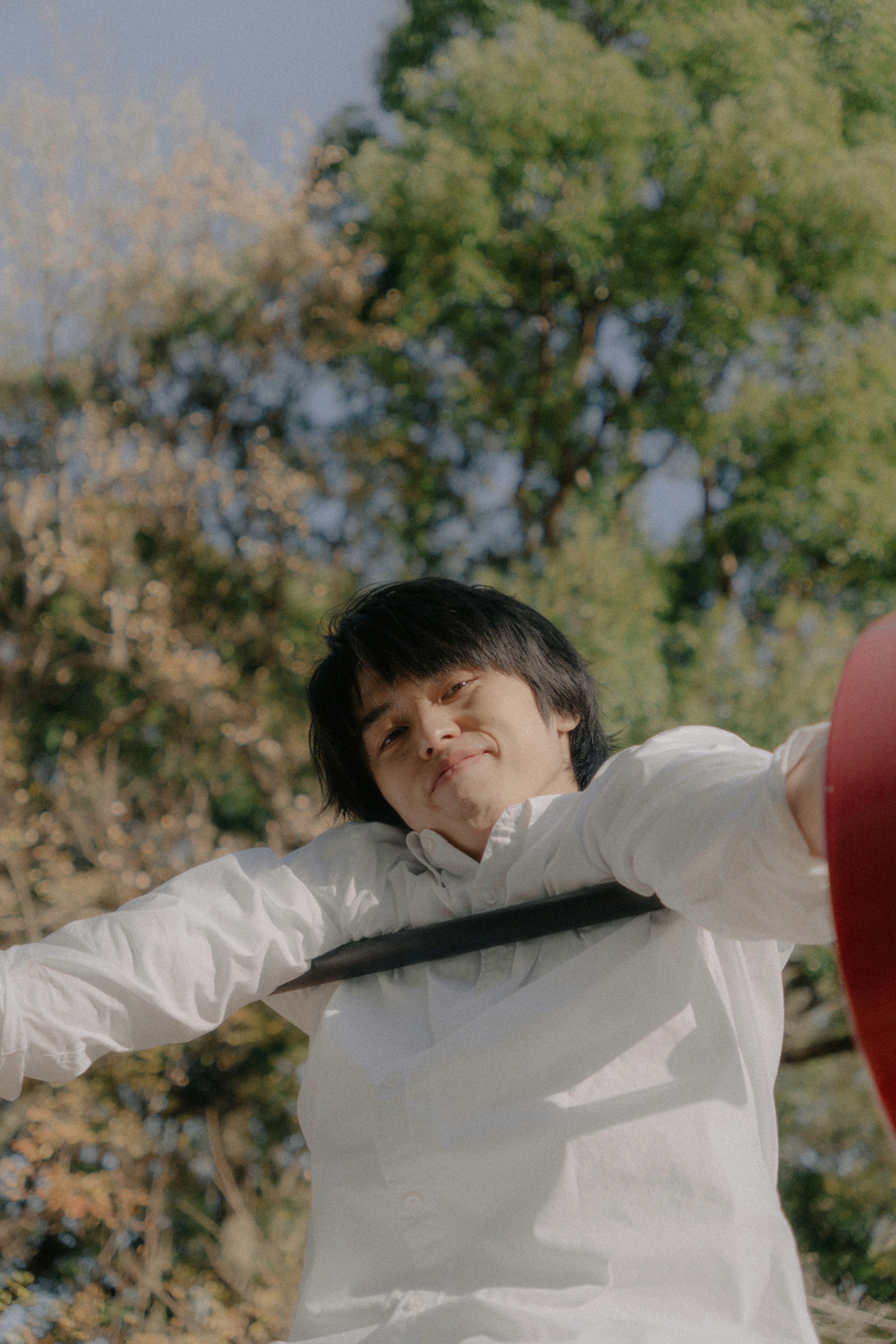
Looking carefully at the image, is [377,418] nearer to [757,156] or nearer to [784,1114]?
[757,156]

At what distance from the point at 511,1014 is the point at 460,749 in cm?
33

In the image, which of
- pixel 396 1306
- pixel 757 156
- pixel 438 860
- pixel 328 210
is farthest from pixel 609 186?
pixel 396 1306

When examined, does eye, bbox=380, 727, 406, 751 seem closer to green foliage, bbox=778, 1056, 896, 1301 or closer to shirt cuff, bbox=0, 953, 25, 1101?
shirt cuff, bbox=0, 953, 25, 1101

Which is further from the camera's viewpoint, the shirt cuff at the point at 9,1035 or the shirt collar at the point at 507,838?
the shirt collar at the point at 507,838

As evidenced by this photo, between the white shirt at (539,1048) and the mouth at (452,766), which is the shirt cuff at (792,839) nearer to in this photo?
the white shirt at (539,1048)

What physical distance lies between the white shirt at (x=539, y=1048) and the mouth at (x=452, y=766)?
78mm

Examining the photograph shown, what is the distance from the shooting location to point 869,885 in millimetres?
770

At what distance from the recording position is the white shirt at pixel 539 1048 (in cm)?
95

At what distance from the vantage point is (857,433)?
5.85 metres

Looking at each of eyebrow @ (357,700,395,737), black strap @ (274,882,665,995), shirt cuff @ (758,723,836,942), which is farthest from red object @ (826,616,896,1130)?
eyebrow @ (357,700,395,737)

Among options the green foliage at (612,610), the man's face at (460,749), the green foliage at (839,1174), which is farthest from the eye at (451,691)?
the green foliage at (612,610)

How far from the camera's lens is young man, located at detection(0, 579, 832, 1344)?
0.95 metres

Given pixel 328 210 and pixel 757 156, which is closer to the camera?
pixel 757 156

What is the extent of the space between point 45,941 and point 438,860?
0.44 meters
